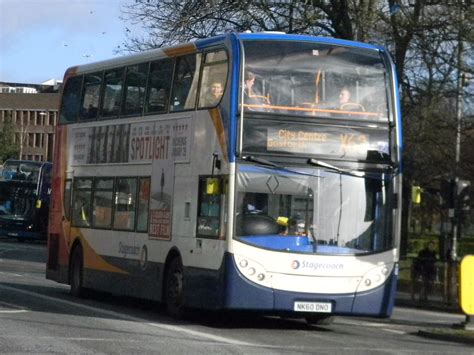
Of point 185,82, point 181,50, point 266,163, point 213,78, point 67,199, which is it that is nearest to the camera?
point 266,163

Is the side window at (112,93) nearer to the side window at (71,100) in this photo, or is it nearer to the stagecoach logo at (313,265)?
the side window at (71,100)

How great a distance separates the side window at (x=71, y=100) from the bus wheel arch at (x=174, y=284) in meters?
5.55

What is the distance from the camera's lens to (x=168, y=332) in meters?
16.0

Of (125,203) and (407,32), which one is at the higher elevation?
(407,32)

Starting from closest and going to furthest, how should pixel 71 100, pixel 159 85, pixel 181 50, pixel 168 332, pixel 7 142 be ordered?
1. pixel 168 332
2. pixel 181 50
3. pixel 159 85
4. pixel 71 100
5. pixel 7 142

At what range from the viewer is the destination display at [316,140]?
53.7 ft

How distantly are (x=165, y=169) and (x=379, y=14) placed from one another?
14.6m

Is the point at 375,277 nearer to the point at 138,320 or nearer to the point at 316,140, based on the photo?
the point at 316,140

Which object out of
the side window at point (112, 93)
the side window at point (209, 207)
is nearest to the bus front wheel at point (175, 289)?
the side window at point (209, 207)

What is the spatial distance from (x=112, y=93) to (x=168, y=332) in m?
6.54

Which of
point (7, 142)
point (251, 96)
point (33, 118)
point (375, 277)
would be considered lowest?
point (375, 277)

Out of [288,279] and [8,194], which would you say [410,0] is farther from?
[8,194]

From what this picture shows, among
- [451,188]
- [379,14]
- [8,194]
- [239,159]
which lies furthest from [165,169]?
[8,194]

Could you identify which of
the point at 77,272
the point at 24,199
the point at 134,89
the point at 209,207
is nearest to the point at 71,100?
the point at 134,89
